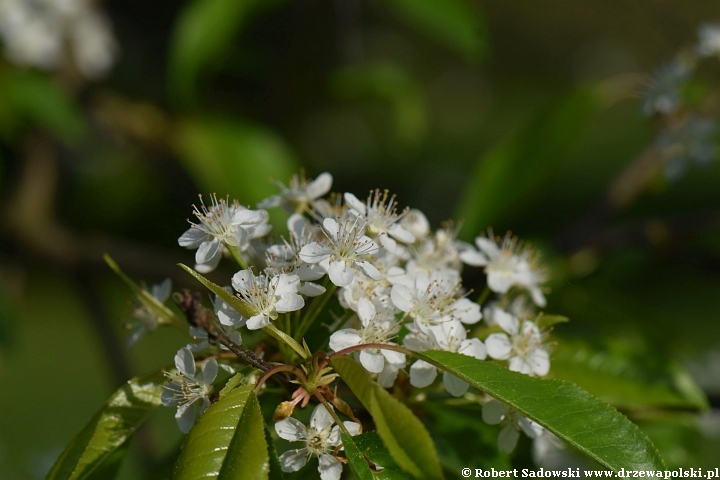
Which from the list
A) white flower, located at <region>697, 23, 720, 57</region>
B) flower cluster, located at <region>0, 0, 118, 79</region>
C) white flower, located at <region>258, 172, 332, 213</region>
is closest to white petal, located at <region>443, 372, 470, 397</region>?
white flower, located at <region>258, 172, 332, 213</region>

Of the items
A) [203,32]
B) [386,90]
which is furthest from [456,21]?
[203,32]

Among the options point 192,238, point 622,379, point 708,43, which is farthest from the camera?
point 708,43

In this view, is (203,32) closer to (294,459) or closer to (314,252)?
(314,252)

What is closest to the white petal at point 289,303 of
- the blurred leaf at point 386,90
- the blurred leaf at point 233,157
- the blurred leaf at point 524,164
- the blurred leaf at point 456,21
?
the blurred leaf at point 524,164

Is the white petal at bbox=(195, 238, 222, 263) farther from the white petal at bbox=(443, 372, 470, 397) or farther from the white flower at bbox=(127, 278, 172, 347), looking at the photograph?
the white petal at bbox=(443, 372, 470, 397)

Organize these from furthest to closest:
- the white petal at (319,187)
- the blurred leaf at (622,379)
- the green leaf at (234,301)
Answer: the blurred leaf at (622,379) < the white petal at (319,187) < the green leaf at (234,301)

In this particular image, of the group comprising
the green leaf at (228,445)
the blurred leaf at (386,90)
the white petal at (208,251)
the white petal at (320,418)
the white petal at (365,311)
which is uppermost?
the blurred leaf at (386,90)

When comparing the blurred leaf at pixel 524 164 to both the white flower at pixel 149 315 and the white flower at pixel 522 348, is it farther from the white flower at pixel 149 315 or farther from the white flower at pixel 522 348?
the white flower at pixel 149 315
